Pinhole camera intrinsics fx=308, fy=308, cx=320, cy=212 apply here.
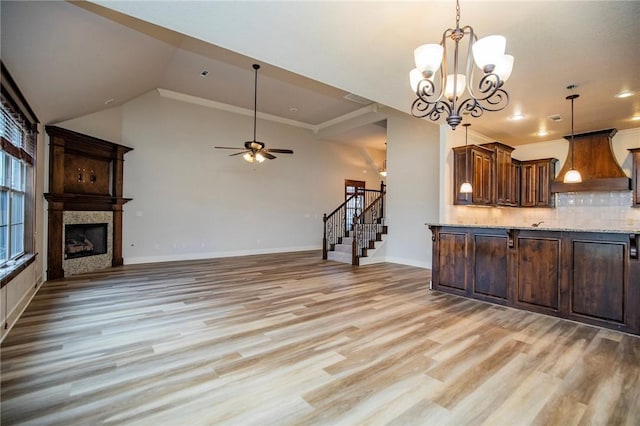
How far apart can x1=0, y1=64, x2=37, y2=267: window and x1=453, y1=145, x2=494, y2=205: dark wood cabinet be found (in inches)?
259

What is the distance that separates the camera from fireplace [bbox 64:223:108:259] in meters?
6.19

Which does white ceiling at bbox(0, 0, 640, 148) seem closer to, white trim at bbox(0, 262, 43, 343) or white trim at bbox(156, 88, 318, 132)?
white trim at bbox(156, 88, 318, 132)

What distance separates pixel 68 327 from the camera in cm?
333

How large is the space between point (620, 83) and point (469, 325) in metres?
3.71

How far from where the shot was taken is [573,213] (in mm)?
7027

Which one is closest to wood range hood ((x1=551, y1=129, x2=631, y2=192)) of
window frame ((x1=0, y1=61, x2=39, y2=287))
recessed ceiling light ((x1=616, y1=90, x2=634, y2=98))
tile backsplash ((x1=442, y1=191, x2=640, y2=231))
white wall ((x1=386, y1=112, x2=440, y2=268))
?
tile backsplash ((x1=442, y1=191, x2=640, y2=231))

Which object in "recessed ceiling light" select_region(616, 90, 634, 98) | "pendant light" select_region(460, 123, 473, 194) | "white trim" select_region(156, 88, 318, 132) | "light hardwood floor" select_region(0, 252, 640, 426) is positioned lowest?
"light hardwood floor" select_region(0, 252, 640, 426)

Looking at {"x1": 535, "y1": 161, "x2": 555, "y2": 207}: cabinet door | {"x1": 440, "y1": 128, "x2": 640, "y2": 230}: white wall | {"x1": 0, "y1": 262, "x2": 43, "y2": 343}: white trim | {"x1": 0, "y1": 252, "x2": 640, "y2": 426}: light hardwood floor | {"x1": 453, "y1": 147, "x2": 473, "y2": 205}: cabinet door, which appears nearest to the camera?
{"x1": 0, "y1": 252, "x2": 640, "y2": 426}: light hardwood floor

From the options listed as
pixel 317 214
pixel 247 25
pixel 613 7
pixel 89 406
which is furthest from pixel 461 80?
pixel 317 214

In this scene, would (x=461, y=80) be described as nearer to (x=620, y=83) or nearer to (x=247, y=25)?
(x=247, y=25)

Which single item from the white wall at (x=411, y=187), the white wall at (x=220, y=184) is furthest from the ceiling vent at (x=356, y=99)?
the white wall at (x=411, y=187)

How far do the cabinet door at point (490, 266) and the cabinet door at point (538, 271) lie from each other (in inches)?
6.8

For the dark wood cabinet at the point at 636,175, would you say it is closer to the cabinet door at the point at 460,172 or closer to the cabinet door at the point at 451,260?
the cabinet door at the point at 460,172

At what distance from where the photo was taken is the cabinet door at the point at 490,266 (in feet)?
14.2
